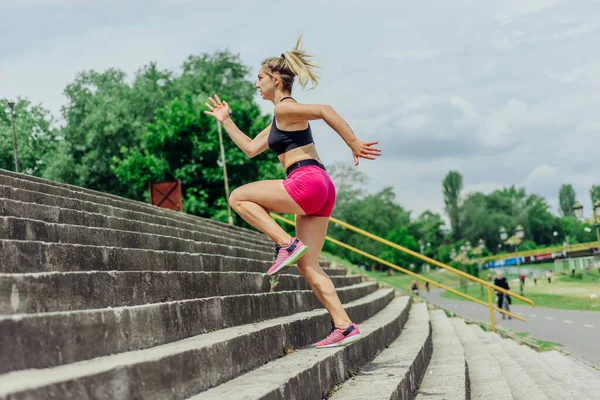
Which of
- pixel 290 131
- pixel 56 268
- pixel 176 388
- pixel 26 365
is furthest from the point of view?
pixel 290 131

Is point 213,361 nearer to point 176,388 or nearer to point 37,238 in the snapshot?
point 176,388

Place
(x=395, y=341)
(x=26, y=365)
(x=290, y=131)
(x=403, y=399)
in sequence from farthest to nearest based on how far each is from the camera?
(x=395, y=341), (x=290, y=131), (x=403, y=399), (x=26, y=365)

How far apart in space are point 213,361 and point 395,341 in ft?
13.6

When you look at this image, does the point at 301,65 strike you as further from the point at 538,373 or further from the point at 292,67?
the point at 538,373

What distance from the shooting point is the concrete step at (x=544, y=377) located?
7.43 metres

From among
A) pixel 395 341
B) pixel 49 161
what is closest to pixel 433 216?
pixel 49 161

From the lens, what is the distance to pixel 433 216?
5477 inches

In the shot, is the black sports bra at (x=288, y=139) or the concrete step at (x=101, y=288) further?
the black sports bra at (x=288, y=139)

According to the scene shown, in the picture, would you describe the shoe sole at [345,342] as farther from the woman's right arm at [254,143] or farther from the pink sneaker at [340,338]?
the woman's right arm at [254,143]

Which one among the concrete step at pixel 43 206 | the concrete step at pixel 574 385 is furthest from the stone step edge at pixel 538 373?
the concrete step at pixel 43 206

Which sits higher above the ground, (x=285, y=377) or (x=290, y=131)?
(x=290, y=131)

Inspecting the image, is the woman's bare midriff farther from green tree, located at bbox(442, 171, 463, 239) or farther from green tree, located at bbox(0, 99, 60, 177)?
green tree, located at bbox(442, 171, 463, 239)

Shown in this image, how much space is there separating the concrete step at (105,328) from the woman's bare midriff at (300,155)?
2.91ft

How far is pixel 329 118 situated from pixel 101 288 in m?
1.61
